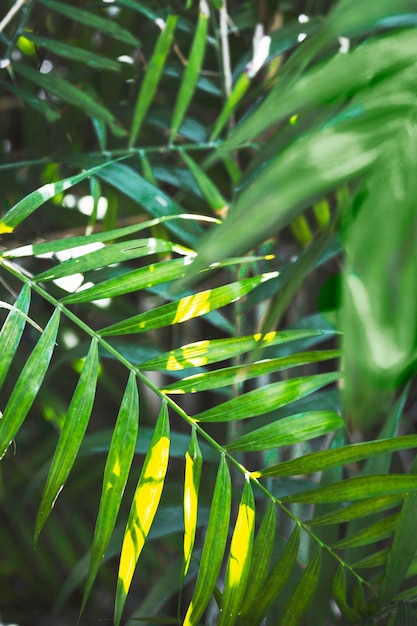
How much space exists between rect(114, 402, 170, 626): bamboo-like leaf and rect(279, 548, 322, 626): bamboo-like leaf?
0.11 m

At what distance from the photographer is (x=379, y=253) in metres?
0.15

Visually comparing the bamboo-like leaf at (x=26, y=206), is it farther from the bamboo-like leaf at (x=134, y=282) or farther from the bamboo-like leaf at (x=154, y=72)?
the bamboo-like leaf at (x=154, y=72)

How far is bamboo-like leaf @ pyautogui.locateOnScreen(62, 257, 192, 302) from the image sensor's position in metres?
0.39

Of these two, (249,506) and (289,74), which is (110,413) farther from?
(289,74)

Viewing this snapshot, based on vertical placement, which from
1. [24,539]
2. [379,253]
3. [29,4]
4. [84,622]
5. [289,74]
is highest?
[29,4]

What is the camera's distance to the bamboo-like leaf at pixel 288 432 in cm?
39

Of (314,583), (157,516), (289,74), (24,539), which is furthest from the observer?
(24,539)

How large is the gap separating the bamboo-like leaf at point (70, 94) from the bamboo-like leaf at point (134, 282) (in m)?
0.23

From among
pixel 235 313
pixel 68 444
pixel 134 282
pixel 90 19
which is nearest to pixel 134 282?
pixel 134 282

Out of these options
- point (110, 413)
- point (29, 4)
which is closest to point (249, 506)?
point (29, 4)

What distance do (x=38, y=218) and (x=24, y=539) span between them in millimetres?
414

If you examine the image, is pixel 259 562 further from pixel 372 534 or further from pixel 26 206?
pixel 26 206

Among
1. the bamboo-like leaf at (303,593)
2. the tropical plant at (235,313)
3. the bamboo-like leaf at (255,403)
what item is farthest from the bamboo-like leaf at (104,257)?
the bamboo-like leaf at (303,593)

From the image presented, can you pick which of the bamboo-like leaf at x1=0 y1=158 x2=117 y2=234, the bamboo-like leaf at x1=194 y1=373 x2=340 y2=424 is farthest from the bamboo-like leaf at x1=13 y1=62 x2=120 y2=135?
the bamboo-like leaf at x1=194 y1=373 x2=340 y2=424
